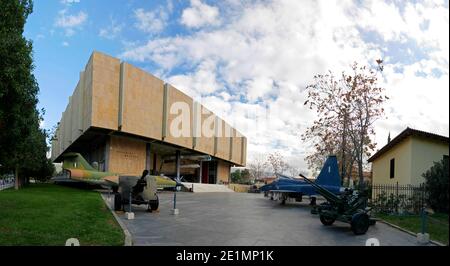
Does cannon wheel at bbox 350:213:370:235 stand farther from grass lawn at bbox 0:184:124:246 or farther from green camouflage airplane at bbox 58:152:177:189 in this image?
green camouflage airplane at bbox 58:152:177:189

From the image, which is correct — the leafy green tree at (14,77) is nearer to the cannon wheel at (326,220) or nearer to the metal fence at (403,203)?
the cannon wheel at (326,220)

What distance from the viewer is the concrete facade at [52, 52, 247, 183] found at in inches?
1574

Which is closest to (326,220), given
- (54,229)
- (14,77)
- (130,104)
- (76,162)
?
(54,229)

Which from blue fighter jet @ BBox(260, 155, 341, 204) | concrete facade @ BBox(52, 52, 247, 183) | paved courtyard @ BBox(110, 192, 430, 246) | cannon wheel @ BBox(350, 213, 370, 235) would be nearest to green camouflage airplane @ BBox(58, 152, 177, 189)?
concrete facade @ BBox(52, 52, 247, 183)

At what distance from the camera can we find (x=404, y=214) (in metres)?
19.4

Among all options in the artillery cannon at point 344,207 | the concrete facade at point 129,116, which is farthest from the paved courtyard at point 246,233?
the concrete facade at point 129,116

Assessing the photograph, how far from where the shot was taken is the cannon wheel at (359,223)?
12.4 meters

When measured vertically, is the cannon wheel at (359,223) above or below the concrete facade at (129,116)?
below

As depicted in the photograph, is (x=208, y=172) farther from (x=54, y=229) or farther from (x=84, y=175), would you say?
(x=54, y=229)

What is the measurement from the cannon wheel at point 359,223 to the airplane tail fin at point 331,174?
932cm
